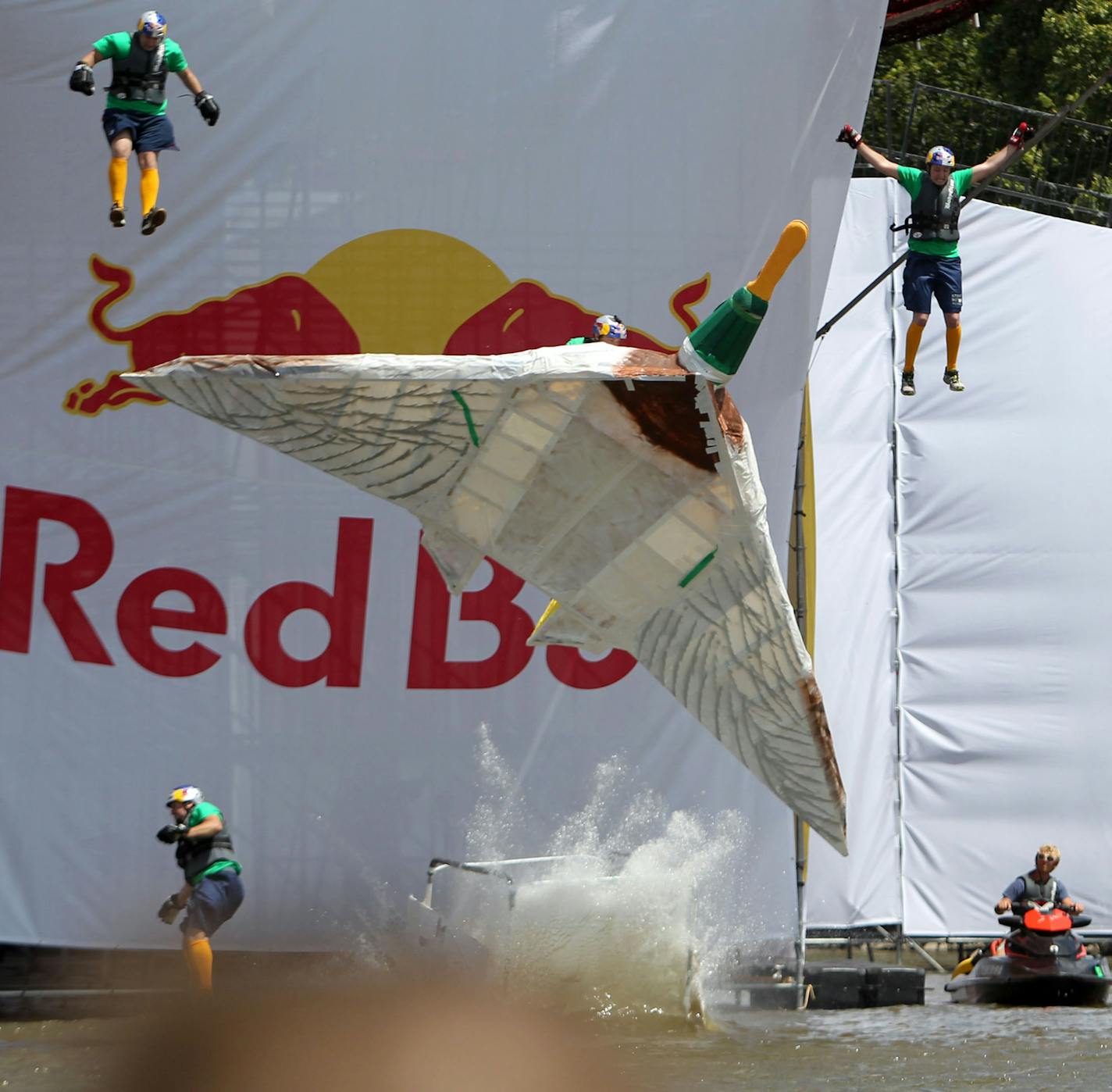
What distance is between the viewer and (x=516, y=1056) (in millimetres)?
12164

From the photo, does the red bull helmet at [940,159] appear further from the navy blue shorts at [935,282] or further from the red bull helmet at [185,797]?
the red bull helmet at [185,797]

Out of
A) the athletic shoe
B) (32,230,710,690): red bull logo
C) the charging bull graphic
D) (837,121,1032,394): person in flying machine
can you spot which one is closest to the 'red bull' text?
(32,230,710,690): red bull logo

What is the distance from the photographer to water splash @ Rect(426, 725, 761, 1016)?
14.2m

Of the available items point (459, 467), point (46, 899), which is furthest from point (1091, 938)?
point (459, 467)

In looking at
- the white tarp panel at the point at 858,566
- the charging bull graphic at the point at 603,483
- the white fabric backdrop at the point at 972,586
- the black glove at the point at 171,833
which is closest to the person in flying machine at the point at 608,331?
the charging bull graphic at the point at 603,483

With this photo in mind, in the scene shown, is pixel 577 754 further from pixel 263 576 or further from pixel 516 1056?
pixel 516 1056

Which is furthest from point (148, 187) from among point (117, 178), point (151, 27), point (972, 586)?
point (972, 586)

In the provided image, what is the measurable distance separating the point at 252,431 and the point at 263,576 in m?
6.25

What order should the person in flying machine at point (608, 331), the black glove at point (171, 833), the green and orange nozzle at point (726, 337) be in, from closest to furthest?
the green and orange nozzle at point (726, 337), the person in flying machine at point (608, 331), the black glove at point (171, 833)

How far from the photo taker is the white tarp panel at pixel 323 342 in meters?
15.7

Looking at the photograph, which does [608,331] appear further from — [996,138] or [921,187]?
[996,138]

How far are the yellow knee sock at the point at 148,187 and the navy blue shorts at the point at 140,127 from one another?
19cm

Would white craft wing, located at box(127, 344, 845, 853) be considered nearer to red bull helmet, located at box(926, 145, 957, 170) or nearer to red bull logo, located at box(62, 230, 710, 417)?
red bull helmet, located at box(926, 145, 957, 170)

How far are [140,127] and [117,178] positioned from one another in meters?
0.54
